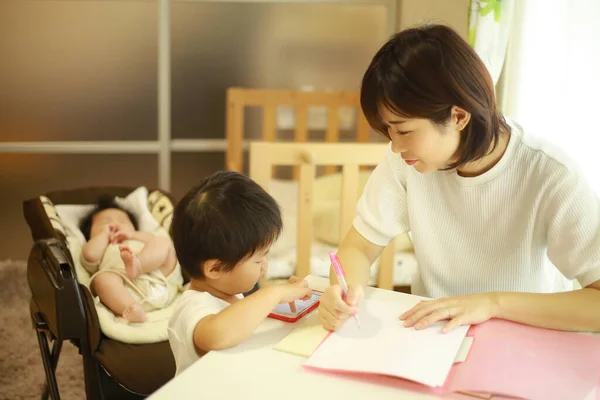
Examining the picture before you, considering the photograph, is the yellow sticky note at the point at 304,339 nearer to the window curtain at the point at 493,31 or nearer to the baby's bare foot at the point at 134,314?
the baby's bare foot at the point at 134,314

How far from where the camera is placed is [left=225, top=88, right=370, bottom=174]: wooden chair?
3.28 metres

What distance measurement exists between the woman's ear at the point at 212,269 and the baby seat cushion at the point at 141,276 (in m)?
0.80

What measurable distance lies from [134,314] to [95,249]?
1.03ft

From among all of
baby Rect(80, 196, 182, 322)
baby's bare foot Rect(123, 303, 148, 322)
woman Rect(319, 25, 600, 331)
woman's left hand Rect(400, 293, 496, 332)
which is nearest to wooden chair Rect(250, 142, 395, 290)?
baby Rect(80, 196, 182, 322)

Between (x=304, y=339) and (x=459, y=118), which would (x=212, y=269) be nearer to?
(x=304, y=339)

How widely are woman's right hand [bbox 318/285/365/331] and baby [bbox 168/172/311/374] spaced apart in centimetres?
6

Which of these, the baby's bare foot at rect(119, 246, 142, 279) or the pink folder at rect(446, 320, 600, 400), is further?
the baby's bare foot at rect(119, 246, 142, 279)

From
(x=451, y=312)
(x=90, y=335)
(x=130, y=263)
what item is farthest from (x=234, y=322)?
(x=130, y=263)

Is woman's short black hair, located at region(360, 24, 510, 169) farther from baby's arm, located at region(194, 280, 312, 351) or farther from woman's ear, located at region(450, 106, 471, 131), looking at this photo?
baby's arm, located at region(194, 280, 312, 351)

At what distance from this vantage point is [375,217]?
141cm

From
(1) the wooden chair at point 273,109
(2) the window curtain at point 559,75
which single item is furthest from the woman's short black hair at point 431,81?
(1) the wooden chair at point 273,109

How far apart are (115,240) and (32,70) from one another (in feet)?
4.86

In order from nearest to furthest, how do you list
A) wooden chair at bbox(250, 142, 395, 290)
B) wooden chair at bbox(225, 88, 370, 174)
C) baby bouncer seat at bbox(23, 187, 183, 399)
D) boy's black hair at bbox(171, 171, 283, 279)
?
boy's black hair at bbox(171, 171, 283, 279) → baby bouncer seat at bbox(23, 187, 183, 399) → wooden chair at bbox(250, 142, 395, 290) → wooden chair at bbox(225, 88, 370, 174)

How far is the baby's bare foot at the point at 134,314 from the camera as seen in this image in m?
1.91
